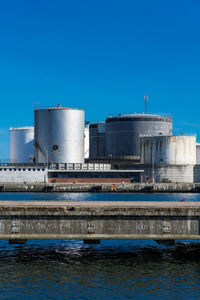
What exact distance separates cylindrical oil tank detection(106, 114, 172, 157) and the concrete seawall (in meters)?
33.6

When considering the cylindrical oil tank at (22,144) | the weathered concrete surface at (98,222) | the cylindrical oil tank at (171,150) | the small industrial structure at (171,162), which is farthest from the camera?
the cylindrical oil tank at (22,144)

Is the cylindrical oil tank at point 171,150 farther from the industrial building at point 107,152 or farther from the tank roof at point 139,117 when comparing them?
the tank roof at point 139,117

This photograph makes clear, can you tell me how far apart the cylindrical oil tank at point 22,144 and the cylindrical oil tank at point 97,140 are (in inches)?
887

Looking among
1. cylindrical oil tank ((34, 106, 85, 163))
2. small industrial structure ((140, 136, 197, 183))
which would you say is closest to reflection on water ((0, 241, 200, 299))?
cylindrical oil tank ((34, 106, 85, 163))

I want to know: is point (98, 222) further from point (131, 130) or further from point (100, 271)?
point (131, 130)

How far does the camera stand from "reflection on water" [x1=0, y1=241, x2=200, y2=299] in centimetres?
2712

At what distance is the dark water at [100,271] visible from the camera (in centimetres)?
2705

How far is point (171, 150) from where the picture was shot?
478 feet

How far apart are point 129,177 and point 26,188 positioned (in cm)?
3284

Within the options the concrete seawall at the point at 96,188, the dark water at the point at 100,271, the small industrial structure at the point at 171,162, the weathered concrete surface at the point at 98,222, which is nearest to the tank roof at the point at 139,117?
the small industrial structure at the point at 171,162

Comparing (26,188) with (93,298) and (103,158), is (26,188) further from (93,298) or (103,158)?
(93,298)

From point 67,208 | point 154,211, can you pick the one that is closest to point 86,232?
point 67,208

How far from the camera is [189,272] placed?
31.0m

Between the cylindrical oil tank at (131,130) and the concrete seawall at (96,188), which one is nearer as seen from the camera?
the concrete seawall at (96,188)
